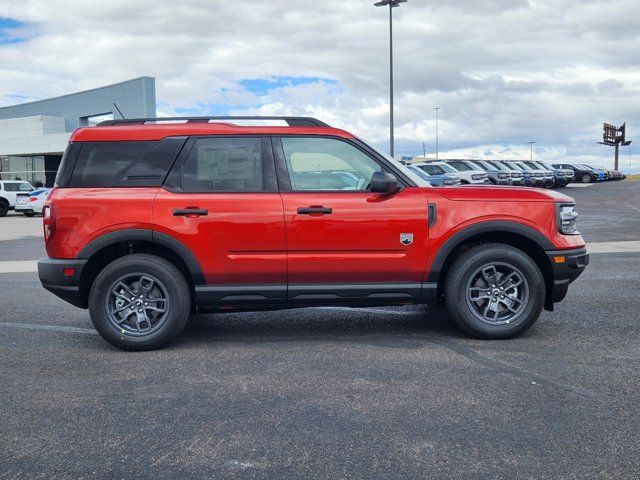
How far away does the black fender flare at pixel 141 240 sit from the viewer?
17.3ft

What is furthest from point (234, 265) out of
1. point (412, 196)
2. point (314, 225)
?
point (412, 196)

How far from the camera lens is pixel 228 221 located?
5266 millimetres

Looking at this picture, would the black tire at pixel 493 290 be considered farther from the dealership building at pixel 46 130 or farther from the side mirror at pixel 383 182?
the dealership building at pixel 46 130

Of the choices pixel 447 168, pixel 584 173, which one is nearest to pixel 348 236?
pixel 447 168

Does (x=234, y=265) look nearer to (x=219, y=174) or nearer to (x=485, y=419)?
(x=219, y=174)

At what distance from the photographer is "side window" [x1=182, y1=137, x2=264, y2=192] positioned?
5.40 meters

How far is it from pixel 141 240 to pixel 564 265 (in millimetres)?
3543

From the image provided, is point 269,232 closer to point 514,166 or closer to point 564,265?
point 564,265

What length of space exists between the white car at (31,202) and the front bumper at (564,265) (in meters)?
26.4

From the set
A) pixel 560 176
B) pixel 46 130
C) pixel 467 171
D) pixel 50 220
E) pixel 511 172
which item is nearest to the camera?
pixel 50 220

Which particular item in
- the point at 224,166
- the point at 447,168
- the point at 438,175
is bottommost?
the point at 224,166

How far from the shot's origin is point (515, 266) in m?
5.45

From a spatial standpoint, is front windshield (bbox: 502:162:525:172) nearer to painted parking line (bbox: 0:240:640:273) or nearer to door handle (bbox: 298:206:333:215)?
painted parking line (bbox: 0:240:640:273)

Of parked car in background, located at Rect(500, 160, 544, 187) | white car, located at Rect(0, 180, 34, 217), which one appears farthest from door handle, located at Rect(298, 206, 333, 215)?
parked car in background, located at Rect(500, 160, 544, 187)
